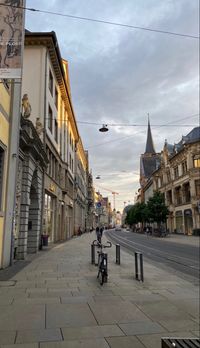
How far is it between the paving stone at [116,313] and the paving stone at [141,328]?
0.79 feet

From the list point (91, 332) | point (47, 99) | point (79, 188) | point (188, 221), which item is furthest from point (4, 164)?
point (79, 188)

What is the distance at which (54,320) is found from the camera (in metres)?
5.87

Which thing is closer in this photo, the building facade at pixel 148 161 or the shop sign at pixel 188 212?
the shop sign at pixel 188 212

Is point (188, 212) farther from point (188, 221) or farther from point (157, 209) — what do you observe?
point (157, 209)

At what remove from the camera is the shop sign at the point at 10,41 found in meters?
6.87

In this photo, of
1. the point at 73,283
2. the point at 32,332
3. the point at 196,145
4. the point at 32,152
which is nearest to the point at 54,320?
the point at 32,332

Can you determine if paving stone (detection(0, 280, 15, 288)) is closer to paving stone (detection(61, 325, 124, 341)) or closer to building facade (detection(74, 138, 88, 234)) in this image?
paving stone (detection(61, 325, 124, 341))

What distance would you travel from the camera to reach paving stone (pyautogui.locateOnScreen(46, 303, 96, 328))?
18.8 feet

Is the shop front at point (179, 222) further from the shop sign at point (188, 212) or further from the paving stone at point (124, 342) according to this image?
the paving stone at point (124, 342)

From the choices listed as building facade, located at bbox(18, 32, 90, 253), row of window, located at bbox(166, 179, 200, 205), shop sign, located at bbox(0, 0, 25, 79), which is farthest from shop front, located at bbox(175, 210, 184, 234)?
shop sign, located at bbox(0, 0, 25, 79)

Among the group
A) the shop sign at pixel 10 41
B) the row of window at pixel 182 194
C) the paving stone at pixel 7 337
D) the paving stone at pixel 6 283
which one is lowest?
the paving stone at pixel 7 337

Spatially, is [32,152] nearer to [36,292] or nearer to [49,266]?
[49,266]

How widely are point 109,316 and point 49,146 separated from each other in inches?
836

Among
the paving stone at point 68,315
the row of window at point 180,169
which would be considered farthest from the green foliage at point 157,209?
the paving stone at point 68,315
